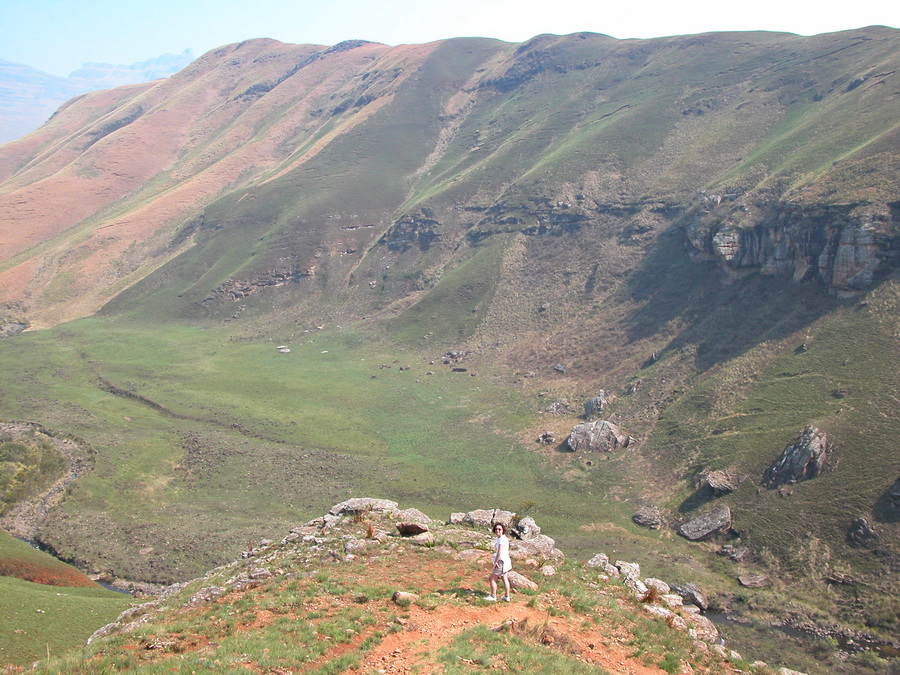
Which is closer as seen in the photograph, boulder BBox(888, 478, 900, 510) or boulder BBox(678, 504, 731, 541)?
boulder BBox(888, 478, 900, 510)

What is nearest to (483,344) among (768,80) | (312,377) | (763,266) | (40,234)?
(312,377)

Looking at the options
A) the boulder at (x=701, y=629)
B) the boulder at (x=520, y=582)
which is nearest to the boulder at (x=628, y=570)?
the boulder at (x=701, y=629)

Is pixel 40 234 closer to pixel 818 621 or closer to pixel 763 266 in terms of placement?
pixel 763 266

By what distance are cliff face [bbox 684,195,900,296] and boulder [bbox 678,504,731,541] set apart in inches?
1059

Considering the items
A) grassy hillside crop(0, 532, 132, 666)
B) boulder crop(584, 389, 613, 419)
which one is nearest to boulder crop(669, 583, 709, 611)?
boulder crop(584, 389, 613, 419)

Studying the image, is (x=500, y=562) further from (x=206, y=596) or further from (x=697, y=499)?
(x=697, y=499)

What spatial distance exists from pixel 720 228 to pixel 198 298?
318 ft

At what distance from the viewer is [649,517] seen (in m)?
42.6

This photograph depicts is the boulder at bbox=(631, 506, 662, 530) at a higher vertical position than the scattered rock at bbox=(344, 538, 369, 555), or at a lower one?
lower

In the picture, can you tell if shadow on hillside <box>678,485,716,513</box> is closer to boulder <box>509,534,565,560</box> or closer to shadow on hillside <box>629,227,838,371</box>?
shadow on hillside <box>629,227,838,371</box>

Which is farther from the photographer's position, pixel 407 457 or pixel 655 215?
pixel 655 215

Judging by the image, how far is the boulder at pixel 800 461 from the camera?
38875mm

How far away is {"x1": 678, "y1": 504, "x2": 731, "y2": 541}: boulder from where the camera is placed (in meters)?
39.1

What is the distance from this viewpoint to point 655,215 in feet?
292
